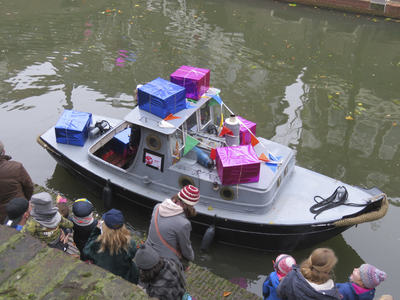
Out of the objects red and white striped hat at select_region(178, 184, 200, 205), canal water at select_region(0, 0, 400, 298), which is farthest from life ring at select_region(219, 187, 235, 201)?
red and white striped hat at select_region(178, 184, 200, 205)

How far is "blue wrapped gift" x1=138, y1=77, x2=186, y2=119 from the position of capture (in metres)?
5.75

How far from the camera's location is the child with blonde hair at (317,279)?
327 cm

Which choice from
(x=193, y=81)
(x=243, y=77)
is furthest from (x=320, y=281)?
(x=243, y=77)

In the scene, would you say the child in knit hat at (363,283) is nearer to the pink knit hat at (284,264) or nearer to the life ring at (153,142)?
the pink knit hat at (284,264)

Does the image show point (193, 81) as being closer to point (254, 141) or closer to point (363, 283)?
point (254, 141)

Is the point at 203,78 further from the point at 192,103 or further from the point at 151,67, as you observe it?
the point at 151,67

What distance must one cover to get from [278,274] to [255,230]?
1807 millimetres

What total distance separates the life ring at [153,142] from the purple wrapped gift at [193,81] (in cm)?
109

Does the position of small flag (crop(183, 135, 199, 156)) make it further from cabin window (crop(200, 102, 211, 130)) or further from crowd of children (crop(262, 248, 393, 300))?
crowd of children (crop(262, 248, 393, 300))

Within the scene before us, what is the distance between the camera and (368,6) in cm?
1733

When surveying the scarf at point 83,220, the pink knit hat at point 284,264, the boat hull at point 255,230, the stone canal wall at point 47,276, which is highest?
the stone canal wall at point 47,276

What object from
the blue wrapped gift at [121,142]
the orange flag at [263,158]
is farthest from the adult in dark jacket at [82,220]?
the orange flag at [263,158]

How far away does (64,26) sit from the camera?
595 inches

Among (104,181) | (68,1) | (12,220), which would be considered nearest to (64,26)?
(68,1)
